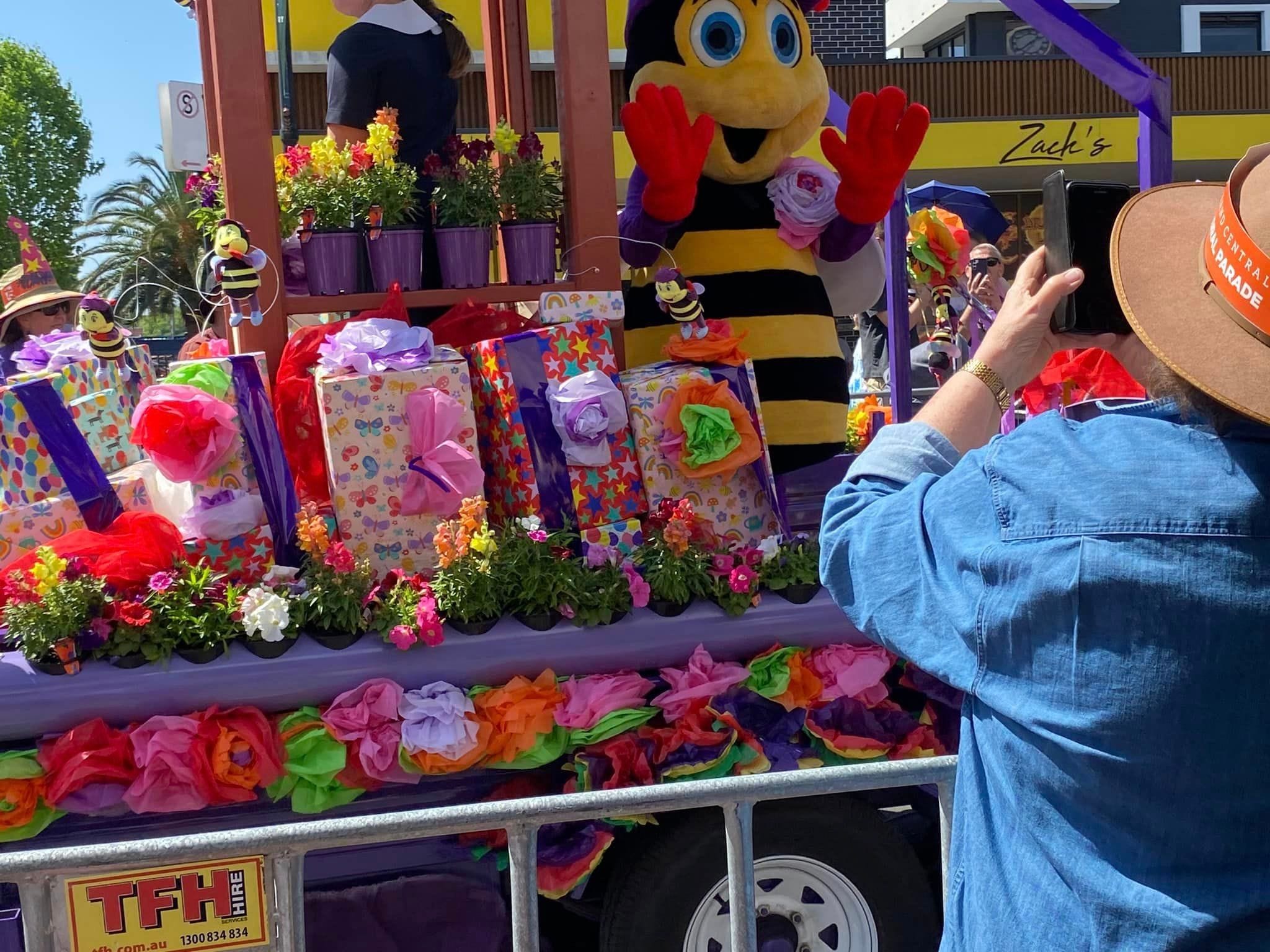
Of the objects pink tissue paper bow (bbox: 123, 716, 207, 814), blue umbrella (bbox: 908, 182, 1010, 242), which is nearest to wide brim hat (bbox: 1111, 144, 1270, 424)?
pink tissue paper bow (bbox: 123, 716, 207, 814)

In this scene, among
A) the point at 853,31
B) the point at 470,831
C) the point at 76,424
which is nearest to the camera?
the point at 470,831

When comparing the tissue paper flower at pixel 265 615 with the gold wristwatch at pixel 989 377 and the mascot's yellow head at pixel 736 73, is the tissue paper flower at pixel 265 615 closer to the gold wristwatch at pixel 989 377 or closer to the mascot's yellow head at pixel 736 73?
the gold wristwatch at pixel 989 377

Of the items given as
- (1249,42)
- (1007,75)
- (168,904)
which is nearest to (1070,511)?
(168,904)

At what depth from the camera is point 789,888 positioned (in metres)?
2.24

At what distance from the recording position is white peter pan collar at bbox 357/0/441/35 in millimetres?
2904

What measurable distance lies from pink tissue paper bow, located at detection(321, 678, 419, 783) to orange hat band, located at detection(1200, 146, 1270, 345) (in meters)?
1.55

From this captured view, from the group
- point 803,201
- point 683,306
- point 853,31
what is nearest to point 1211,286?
point 683,306

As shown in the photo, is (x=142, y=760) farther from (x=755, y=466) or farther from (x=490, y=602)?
(x=755, y=466)

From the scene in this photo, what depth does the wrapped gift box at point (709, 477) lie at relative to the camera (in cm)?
245

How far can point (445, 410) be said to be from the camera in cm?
228

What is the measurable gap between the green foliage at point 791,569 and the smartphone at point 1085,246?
41.0 inches

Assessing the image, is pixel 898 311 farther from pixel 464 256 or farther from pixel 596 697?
pixel 596 697

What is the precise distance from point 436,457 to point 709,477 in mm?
577

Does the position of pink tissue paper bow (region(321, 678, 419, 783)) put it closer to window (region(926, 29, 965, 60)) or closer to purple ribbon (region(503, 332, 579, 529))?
purple ribbon (region(503, 332, 579, 529))
